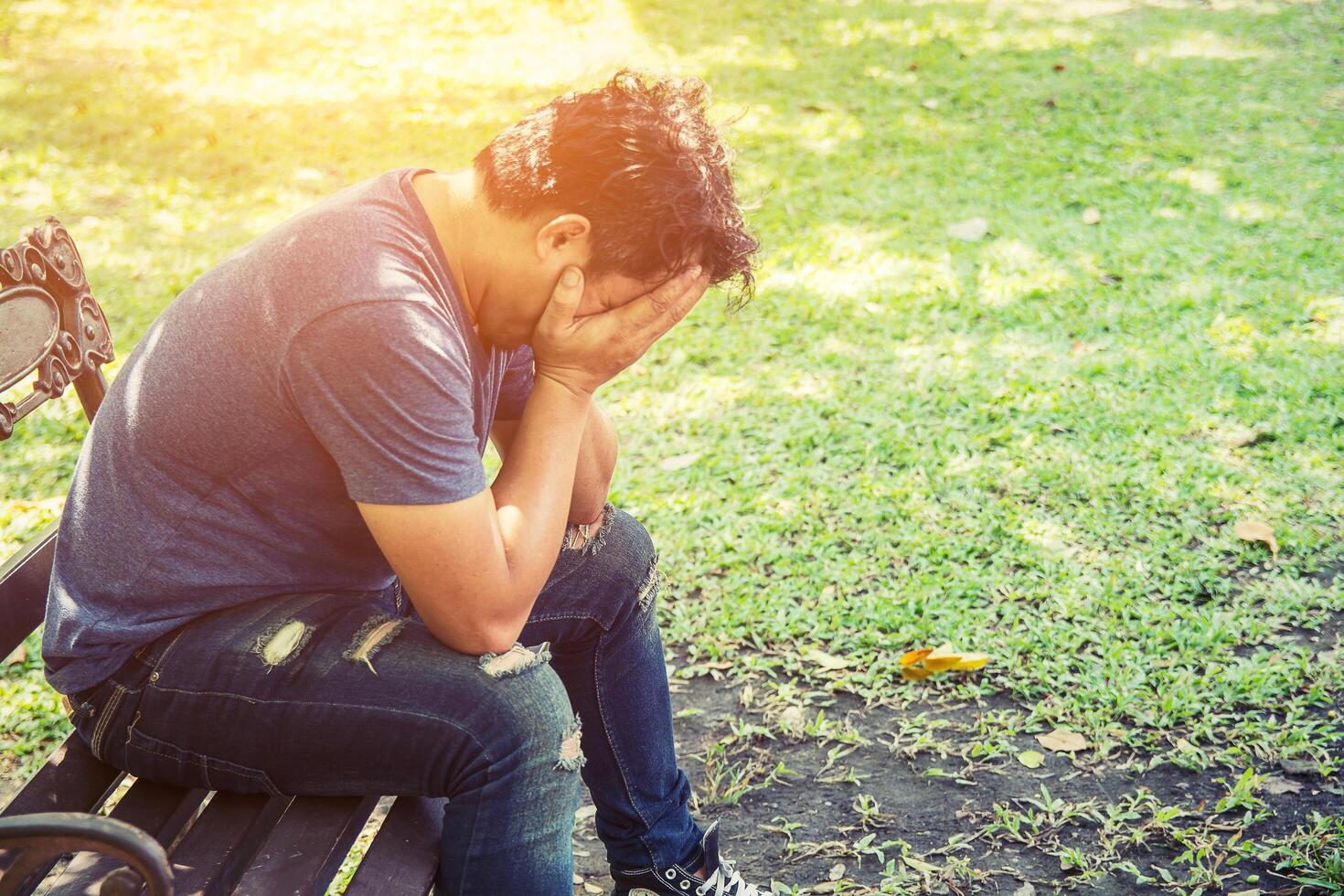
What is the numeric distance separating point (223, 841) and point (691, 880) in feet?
2.87

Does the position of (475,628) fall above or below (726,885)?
above

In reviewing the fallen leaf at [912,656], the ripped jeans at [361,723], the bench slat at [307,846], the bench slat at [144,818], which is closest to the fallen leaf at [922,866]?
the fallen leaf at [912,656]

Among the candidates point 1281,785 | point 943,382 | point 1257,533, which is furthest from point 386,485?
point 943,382

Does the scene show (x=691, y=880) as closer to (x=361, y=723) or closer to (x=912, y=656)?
(x=361, y=723)

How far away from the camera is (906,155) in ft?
19.1

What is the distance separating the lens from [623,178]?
1837mm

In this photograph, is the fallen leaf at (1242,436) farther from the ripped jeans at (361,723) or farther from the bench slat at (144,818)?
the bench slat at (144,818)

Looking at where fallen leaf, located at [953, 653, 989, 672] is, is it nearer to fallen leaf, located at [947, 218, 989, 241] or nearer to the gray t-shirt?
the gray t-shirt

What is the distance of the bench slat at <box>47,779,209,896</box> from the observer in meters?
1.68

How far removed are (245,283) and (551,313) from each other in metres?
0.48

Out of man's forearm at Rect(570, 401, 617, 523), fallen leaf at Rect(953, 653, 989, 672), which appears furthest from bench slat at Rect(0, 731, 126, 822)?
fallen leaf at Rect(953, 653, 989, 672)

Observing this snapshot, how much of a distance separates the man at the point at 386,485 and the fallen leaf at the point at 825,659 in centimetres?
126

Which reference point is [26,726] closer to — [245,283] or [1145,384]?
[245,283]

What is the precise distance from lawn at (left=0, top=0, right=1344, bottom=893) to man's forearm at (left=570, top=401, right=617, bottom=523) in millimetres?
839
